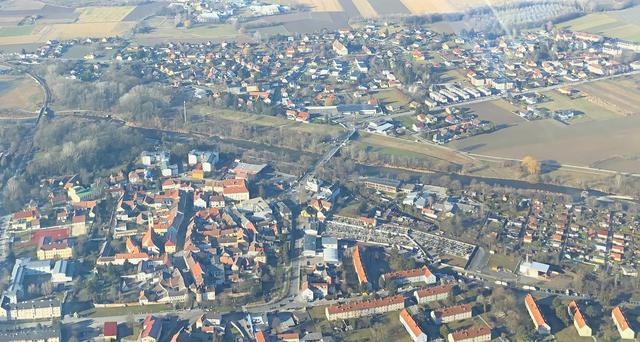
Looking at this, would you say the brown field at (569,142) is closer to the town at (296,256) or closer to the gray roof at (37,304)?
the town at (296,256)

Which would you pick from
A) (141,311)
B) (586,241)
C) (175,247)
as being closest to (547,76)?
(586,241)

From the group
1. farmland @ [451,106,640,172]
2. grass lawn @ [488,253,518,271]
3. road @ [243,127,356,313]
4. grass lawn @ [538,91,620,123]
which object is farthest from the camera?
grass lawn @ [538,91,620,123]

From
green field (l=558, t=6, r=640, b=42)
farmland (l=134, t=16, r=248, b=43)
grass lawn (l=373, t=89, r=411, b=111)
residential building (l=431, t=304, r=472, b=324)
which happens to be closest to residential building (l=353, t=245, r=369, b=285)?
residential building (l=431, t=304, r=472, b=324)

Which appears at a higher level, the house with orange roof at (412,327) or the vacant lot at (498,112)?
the house with orange roof at (412,327)

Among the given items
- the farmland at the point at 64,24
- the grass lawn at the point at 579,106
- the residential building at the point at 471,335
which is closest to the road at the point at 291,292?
the residential building at the point at 471,335

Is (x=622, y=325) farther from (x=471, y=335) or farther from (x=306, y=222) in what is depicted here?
(x=306, y=222)

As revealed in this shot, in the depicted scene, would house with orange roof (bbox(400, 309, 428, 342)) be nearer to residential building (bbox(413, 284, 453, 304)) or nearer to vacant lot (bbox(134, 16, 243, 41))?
residential building (bbox(413, 284, 453, 304))
